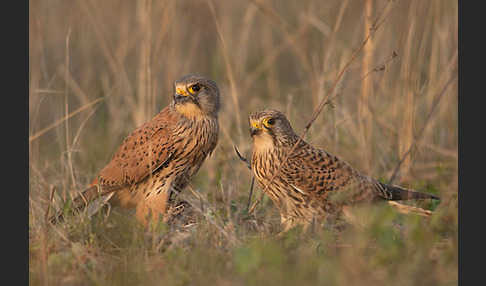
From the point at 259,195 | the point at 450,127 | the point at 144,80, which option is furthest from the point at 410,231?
the point at 144,80

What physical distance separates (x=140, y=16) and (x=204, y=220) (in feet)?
8.76

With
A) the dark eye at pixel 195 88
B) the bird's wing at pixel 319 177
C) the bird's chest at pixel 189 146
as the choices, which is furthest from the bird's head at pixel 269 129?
the dark eye at pixel 195 88

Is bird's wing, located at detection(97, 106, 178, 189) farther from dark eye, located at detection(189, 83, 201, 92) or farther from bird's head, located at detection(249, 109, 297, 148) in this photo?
bird's head, located at detection(249, 109, 297, 148)

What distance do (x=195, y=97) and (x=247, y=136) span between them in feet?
6.28

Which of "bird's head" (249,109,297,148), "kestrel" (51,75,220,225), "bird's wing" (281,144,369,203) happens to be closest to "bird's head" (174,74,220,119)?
"kestrel" (51,75,220,225)

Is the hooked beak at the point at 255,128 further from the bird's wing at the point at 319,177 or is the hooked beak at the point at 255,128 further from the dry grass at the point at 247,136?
the dry grass at the point at 247,136

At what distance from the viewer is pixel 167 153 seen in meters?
5.33

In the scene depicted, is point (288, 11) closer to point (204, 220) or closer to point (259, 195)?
point (259, 195)

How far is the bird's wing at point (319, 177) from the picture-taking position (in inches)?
199

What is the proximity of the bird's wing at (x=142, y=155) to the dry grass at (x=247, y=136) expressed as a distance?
34 cm

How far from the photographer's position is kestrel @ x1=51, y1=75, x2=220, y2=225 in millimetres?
5332

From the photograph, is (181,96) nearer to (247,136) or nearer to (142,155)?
(142,155)

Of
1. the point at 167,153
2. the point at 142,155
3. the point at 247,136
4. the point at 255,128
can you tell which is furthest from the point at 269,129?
the point at 247,136

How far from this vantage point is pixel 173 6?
20.3 feet
